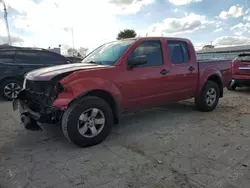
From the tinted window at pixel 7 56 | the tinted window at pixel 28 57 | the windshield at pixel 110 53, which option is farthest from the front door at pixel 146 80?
the tinted window at pixel 7 56

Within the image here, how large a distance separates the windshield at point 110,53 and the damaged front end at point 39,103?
→ 1172 millimetres

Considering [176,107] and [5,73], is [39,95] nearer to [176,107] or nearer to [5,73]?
[176,107]

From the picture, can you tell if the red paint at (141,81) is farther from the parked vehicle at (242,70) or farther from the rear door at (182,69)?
the parked vehicle at (242,70)

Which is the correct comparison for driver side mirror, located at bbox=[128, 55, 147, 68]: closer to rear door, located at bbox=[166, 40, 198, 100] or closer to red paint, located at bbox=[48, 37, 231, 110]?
red paint, located at bbox=[48, 37, 231, 110]

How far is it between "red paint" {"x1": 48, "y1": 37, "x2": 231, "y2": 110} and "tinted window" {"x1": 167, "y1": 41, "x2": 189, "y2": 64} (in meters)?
0.12

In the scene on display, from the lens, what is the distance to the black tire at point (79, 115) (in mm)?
3330

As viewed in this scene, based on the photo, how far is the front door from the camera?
403 centimetres

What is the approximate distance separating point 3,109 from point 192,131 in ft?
16.5

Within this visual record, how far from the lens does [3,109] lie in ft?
20.2

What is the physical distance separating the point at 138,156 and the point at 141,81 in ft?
4.86

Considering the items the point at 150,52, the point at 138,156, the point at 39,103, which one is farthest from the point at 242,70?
the point at 39,103

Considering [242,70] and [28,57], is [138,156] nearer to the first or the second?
[28,57]

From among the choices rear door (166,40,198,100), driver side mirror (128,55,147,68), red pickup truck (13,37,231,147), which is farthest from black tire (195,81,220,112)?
driver side mirror (128,55,147,68)

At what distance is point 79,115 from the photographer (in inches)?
134
